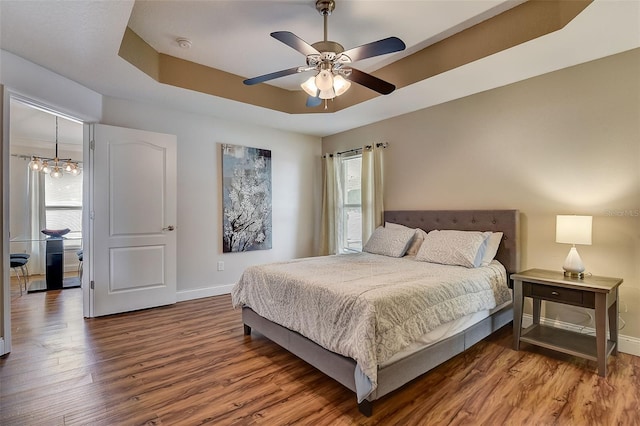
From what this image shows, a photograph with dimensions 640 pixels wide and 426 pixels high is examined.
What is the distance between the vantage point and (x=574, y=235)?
238 centimetres

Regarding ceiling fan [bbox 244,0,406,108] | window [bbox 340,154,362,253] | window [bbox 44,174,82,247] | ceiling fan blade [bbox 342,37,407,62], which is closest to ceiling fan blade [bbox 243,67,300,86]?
ceiling fan [bbox 244,0,406,108]

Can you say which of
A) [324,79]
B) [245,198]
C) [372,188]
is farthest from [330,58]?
[245,198]

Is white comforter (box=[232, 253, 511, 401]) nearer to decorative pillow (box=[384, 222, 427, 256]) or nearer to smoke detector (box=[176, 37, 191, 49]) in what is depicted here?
decorative pillow (box=[384, 222, 427, 256])

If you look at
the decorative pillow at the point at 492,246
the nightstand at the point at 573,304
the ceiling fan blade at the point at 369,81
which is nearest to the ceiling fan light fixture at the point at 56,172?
the ceiling fan blade at the point at 369,81

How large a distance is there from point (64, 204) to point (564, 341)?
803cm

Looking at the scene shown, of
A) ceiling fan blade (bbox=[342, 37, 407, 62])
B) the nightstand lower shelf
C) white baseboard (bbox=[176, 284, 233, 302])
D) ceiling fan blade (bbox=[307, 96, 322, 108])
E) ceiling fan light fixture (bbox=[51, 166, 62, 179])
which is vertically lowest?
white baseboard (bbox=[176, 284, 233, 302])

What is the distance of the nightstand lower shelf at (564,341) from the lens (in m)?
2.24

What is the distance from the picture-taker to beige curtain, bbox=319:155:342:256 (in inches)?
195

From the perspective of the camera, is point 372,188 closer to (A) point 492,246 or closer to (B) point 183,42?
(A) point 492,246

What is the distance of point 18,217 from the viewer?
18.2 ft

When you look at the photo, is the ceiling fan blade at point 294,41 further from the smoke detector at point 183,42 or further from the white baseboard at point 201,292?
the white baseboard at point 201,292

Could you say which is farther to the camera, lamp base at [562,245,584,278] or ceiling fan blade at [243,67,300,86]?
lamp base at [562,245,584,278]

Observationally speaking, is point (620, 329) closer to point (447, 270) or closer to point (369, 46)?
point (447, 270)

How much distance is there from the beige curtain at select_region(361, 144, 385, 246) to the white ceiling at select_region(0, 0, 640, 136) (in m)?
1.08
